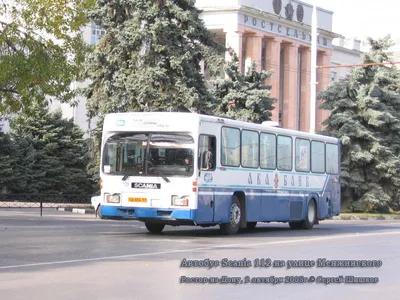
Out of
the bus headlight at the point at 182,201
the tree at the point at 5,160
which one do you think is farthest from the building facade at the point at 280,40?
the bus headlight at the point at 182,201

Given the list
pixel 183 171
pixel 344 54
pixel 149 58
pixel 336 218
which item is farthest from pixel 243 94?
pixel 344 54

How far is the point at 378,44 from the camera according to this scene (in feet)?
171

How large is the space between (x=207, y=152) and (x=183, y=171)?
2.81 ft

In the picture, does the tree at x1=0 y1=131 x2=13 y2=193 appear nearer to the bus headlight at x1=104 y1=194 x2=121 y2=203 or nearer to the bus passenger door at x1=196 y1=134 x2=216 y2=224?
the bus headlight at x1=104 y1=194 x2=121 y2=203

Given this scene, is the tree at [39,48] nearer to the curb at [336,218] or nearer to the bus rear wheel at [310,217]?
the bus rear wheel at [310,217]

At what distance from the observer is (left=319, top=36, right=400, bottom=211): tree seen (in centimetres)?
4938

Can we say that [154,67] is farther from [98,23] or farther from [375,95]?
[375,95]

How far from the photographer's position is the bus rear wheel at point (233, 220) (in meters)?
23.3

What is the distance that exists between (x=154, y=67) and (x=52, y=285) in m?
25.7

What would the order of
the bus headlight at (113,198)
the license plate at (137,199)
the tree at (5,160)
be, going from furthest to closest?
the tree at (5,160), the bus headlight at (113,198), the license plate at (137,199)

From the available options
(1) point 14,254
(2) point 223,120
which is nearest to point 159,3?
(2) point 223,120

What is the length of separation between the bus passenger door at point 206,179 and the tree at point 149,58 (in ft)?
46.3

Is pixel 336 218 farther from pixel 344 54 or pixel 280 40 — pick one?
pixel 344 54

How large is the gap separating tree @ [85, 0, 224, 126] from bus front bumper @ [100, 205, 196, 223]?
14.7m
